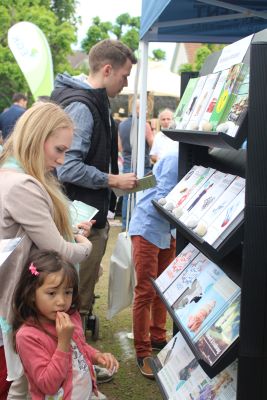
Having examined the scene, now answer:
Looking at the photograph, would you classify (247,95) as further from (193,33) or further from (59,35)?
(59,35)

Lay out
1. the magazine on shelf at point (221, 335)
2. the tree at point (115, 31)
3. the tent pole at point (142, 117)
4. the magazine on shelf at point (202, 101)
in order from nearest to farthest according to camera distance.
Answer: the magazine on shelf at point (221, 335) < the magazine on shelf at point (202, 101) < the tent pole at point (142, 117) < the tree at point (115, 31)

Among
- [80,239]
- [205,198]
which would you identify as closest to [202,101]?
[205,198]

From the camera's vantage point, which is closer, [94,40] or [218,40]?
[218,40]

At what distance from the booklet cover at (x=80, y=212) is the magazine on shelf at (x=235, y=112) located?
1.06 m

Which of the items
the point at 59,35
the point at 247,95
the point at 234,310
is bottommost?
the point at 234,310

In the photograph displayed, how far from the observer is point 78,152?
337cm

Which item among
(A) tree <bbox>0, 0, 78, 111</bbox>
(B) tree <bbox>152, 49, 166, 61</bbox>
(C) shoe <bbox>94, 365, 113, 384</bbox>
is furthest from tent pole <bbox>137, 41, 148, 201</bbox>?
(B) tree <bbox>152, 49, 166, 61</bbox>

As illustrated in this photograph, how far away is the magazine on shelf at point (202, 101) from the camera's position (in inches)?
102

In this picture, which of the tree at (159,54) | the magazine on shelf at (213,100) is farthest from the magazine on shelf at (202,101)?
the tree at (159,54)

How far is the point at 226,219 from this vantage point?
2102mm

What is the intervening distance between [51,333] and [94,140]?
1586mm

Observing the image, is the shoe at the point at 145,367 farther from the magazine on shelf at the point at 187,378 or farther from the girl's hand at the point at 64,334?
the girl's hand at the point at 64,334

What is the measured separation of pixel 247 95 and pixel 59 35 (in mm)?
24177

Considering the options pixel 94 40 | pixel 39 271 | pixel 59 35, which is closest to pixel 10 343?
pixel 39 271
